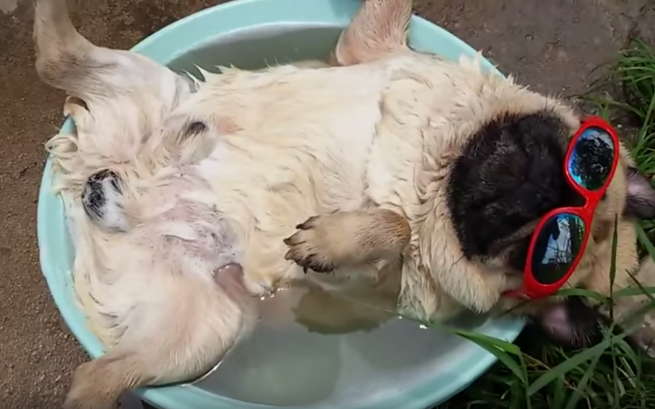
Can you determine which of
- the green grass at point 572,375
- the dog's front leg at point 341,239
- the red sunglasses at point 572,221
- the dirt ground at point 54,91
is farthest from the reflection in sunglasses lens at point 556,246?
the dirt ground at point 54,91

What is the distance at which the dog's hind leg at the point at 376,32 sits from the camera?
172cm

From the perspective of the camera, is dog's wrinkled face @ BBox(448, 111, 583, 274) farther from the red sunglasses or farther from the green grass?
the green grass

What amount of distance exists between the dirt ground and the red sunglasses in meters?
0.85

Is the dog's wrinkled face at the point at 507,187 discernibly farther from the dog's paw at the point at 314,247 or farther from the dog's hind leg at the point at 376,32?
the dog's hind leg at the point at 376,32

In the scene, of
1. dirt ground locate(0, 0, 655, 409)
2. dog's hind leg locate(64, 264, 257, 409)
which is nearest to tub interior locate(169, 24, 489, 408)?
dog's hind leg locate(64, 264, 257, 409)

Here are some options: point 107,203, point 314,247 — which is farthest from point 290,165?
point 107,203

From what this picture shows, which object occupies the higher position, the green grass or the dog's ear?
the dog's ear

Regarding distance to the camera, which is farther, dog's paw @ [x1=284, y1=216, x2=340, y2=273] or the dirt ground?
the dirt ground

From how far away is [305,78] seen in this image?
5.29ft

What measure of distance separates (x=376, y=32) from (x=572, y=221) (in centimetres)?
60

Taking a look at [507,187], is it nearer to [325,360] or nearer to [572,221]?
[572,221]

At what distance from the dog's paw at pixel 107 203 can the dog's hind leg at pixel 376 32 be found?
55 cm

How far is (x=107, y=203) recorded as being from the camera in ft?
5.15

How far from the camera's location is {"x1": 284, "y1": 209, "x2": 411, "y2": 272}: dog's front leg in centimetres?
141
